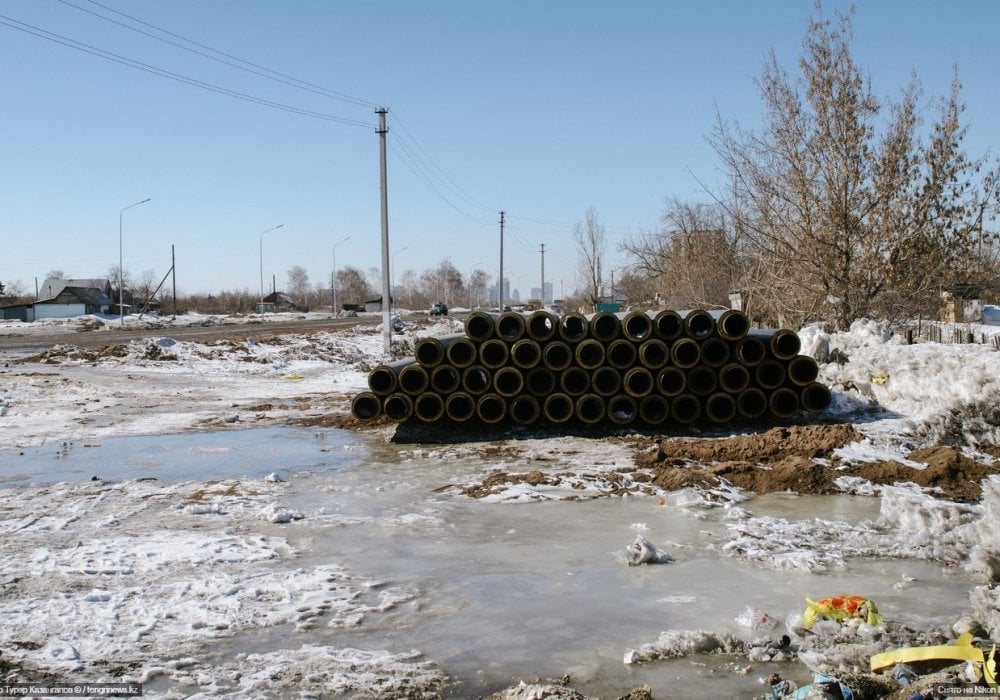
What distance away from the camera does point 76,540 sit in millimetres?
6887

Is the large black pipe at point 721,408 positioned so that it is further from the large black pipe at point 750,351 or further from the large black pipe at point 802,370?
the large black pipe at point 802,370

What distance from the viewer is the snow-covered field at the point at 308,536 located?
14.9ft

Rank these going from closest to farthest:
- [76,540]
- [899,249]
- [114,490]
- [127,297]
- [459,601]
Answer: [459,601] → [76,540] → [114,490] → [899,249] → [127,297]

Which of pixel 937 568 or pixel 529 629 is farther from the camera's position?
pixel 937 568

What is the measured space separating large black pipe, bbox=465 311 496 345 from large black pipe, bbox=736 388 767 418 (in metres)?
3.97

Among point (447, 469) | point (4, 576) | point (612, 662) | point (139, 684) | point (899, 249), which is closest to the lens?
point (139, 684)

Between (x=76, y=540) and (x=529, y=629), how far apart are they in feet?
14.2

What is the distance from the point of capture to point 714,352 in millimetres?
12258

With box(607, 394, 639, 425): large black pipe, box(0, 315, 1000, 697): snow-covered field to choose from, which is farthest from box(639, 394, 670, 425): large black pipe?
box(0, 315, 1000, 697): snow-covered field

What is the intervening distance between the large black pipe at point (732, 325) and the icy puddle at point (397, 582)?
395cm

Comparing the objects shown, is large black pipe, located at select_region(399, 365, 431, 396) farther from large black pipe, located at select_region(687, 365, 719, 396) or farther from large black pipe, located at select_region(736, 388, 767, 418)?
large black pipe, located at select_region(736, 388, 767, 418)

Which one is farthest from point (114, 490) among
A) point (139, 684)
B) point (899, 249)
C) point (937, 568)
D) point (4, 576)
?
point (899, 249)

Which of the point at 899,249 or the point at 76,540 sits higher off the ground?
the point at 899,249

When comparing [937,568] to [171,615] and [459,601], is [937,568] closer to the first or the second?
[459,601]
